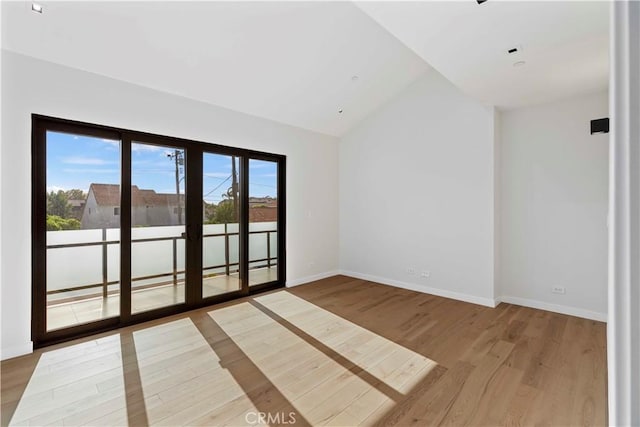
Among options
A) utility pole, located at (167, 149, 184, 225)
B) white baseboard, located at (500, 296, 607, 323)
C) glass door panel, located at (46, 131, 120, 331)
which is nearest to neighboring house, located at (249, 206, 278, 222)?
utility pole, located at (167, 149, 184, 225)

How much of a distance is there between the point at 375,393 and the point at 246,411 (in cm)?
96

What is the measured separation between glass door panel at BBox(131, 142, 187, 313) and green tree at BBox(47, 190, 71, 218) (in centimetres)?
65

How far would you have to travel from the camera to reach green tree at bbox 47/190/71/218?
3336mm

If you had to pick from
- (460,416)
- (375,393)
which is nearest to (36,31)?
(375,393)

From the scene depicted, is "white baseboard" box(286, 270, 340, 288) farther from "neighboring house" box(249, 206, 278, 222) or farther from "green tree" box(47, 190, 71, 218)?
"green tree" box(47, 190, 71, 218)

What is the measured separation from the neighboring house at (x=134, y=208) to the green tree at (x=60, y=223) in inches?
3.0

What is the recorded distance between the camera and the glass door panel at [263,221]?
5.01 m

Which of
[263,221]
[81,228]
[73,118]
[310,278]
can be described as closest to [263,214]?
[263,221]

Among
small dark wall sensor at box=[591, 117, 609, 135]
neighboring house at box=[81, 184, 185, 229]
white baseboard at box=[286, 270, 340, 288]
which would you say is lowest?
white baseboard at box=[286, 270, 340, 288]

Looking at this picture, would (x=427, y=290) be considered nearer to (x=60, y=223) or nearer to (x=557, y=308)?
(x=557, y=308)

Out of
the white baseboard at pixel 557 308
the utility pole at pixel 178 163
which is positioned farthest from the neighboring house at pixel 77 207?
the white baseboard at pixel 557 308

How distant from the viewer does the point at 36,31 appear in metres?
2.76

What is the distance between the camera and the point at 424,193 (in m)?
4.97

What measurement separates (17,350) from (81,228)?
1379 mm
